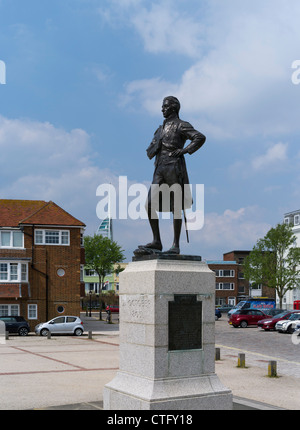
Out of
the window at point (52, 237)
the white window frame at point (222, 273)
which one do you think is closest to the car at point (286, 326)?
the window at point (52, 237)

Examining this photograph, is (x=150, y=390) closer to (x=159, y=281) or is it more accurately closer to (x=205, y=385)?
(x=205, y=385)

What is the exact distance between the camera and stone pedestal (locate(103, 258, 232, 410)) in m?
8.98

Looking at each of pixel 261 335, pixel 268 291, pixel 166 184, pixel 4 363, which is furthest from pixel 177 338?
pixel 268 291

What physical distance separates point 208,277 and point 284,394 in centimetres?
577

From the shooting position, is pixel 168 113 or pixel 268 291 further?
pixel 268 291

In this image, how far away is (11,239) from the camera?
4203 cm

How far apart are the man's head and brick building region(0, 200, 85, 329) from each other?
3211 centimetres

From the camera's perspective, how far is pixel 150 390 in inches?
346

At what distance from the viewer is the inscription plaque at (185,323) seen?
30.4ft

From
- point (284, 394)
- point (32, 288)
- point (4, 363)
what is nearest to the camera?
point (284, 394)

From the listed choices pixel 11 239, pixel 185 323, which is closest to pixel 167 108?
pixel 185 323

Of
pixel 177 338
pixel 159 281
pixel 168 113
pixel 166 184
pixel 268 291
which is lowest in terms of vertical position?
pixel 268 291

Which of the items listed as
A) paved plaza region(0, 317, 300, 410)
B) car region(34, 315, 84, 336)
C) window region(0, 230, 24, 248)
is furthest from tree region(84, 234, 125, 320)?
paved plaza region(0, 317, 300, 410)

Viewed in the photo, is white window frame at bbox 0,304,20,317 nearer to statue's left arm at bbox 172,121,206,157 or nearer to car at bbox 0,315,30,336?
car at bbox 0,315,30,336
